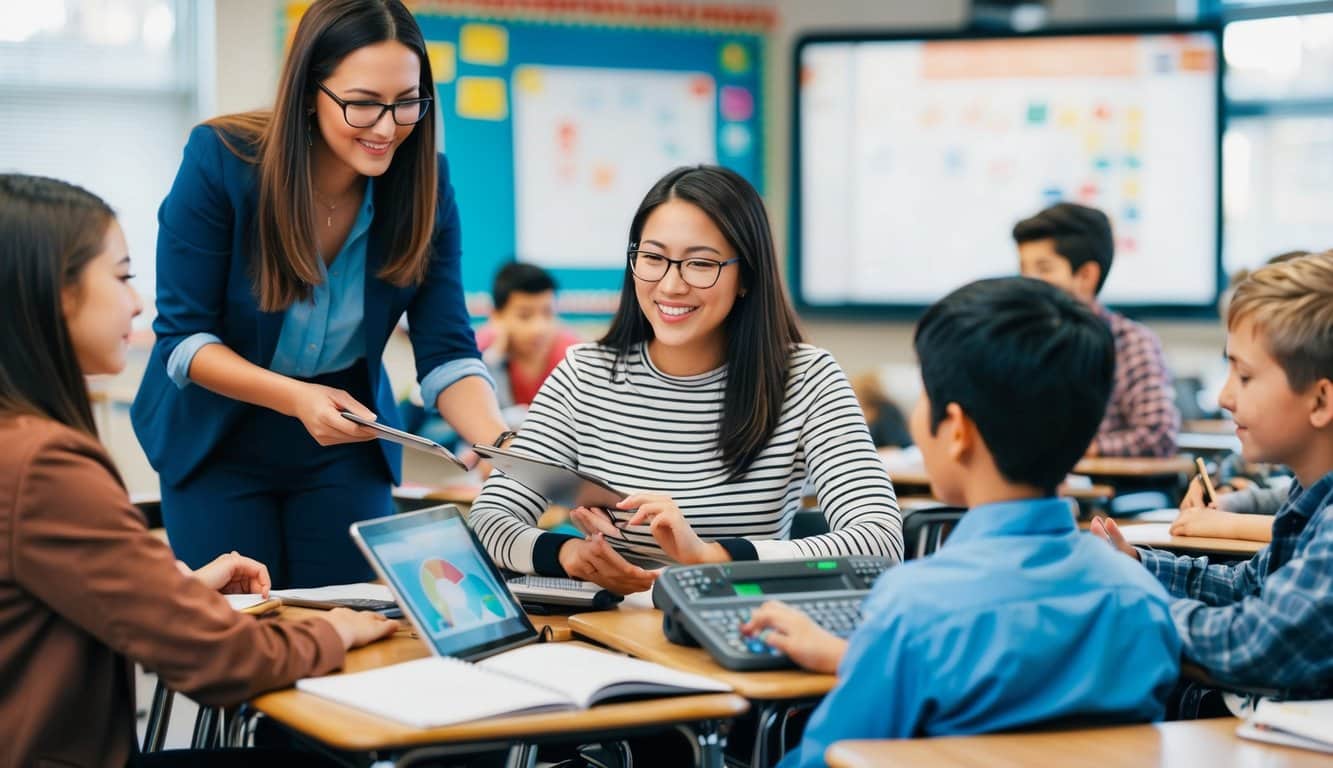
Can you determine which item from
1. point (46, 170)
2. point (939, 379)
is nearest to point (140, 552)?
point (939, 379)

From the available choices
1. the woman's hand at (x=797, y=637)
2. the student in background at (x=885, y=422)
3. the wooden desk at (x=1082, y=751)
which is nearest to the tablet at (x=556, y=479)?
the woman's hand at (x=797, y=637)

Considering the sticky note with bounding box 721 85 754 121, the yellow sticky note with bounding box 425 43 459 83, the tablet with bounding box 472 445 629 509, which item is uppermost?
the yellow sticky note with bounding box 425 43 459 83

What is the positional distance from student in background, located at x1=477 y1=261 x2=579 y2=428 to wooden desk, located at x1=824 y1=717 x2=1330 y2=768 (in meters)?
3.59

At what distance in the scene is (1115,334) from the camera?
429 cm

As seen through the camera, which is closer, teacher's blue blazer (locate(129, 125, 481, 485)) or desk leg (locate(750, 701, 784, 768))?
desk leg (locate(750, 701, 784, 768))

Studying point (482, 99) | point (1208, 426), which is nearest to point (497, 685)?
point (1208, 426)

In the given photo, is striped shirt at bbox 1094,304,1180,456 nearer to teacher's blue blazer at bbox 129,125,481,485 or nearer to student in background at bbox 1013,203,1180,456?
student in background at bbox 1013,203,1180,456

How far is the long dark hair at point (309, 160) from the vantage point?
217cm

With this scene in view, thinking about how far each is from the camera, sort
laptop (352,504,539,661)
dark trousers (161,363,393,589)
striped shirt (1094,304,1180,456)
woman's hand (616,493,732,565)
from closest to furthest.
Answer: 1. laptop (352,504,539,661)
2. woman's hand (616,493,732,565)
3. dark trousers (161,363,393,589)
4. striped shirt (1094,304,1180,456)

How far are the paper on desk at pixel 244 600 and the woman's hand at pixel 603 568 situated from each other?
416 mm

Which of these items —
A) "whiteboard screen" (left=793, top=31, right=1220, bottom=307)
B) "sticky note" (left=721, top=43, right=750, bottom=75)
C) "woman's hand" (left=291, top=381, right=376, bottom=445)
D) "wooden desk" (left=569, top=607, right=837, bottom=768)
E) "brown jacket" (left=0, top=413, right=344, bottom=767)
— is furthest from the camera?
"sticky note" (left=721, top=43, right=750, bottom=75)

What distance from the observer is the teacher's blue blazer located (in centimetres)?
224

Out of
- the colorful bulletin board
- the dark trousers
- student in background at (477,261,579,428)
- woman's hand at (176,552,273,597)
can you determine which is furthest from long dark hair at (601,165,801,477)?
the colorful bulletin board

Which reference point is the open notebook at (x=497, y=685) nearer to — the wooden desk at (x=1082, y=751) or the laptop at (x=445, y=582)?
the laptop at (x=445, y=582)
